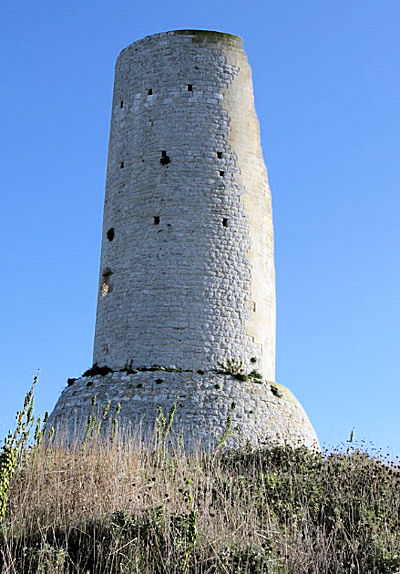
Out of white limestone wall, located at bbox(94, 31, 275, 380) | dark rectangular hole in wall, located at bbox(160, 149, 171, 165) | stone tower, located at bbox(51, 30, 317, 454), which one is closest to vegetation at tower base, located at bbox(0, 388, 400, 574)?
stone tower, located at bbox(51, 30, 317, 454)

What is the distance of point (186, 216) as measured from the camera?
1555cm

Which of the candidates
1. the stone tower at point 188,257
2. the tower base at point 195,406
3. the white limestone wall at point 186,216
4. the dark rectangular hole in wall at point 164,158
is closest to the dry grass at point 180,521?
the tower base at point 195,406

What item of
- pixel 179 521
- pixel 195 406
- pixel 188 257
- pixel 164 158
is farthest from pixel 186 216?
pixel 179 521

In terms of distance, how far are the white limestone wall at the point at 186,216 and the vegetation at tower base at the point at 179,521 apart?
549 cm

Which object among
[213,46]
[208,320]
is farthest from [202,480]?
[213,46]

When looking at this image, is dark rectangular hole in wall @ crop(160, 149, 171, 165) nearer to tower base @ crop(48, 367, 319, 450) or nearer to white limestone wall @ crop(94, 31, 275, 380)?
white limestone wall @ crop(94, 31, 275, 380)

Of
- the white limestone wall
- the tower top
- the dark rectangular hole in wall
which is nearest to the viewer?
the white limestone wall

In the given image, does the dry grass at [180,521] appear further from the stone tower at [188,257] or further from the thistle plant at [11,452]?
the stone tower at [188,257]

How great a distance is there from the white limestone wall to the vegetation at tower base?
5487mm

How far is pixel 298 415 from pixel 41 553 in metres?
10.2

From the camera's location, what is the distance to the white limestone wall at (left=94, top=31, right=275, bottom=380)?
15102mm

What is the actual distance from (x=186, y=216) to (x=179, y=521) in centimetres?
962

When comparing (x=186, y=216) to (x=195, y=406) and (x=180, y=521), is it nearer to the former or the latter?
(x=195, y=406)

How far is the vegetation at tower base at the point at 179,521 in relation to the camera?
6434mm
